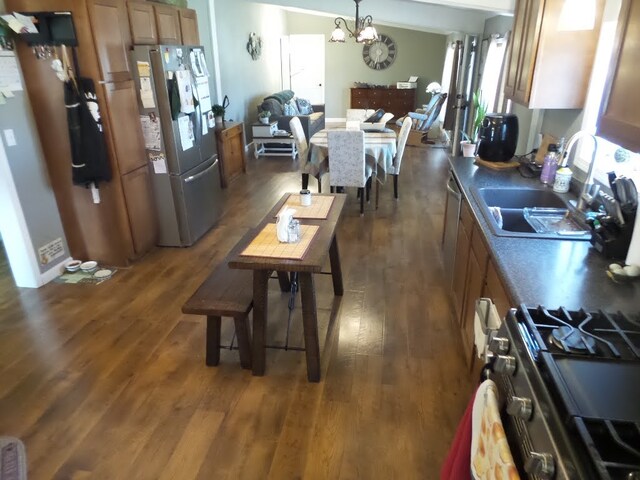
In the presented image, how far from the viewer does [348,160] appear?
4.44 m

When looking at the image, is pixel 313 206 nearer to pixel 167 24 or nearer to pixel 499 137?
pixel 499 137

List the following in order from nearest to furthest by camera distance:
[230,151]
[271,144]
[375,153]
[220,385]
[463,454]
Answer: [463,454] → [220,385] → [375,153] → [230,151] → [271,144]

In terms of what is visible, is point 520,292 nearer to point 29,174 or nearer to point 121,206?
point 121,206

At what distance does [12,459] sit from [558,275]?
2389 mm

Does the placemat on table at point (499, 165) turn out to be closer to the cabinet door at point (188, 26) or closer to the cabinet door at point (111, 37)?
A: the cabinet door at point (111, 37)

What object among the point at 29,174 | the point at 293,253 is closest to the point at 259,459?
the point at 293,253

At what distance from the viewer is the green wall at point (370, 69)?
10180 millimetres

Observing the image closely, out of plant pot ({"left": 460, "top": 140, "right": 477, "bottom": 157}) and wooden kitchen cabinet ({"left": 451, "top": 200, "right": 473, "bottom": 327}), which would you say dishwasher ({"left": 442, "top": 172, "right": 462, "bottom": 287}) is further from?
plant pot ({"left": 460, "top": 140, "right": 477, "bottom": 157})

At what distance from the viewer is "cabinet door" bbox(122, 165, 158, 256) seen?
348 centimetres

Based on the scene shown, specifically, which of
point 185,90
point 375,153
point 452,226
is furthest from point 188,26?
point 452,226

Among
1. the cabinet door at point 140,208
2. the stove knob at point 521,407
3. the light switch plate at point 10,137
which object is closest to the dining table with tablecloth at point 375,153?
the cabinet door at point 140,208

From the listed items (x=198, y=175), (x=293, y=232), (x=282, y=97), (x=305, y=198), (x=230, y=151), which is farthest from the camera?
(x=282, y=97)

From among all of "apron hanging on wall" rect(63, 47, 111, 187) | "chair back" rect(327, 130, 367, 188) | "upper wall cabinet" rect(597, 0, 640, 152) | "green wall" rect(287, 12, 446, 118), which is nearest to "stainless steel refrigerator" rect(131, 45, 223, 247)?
"apron hanging on wall" rect(63, 47, 111, 187)

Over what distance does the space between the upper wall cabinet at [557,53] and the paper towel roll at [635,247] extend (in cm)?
110
